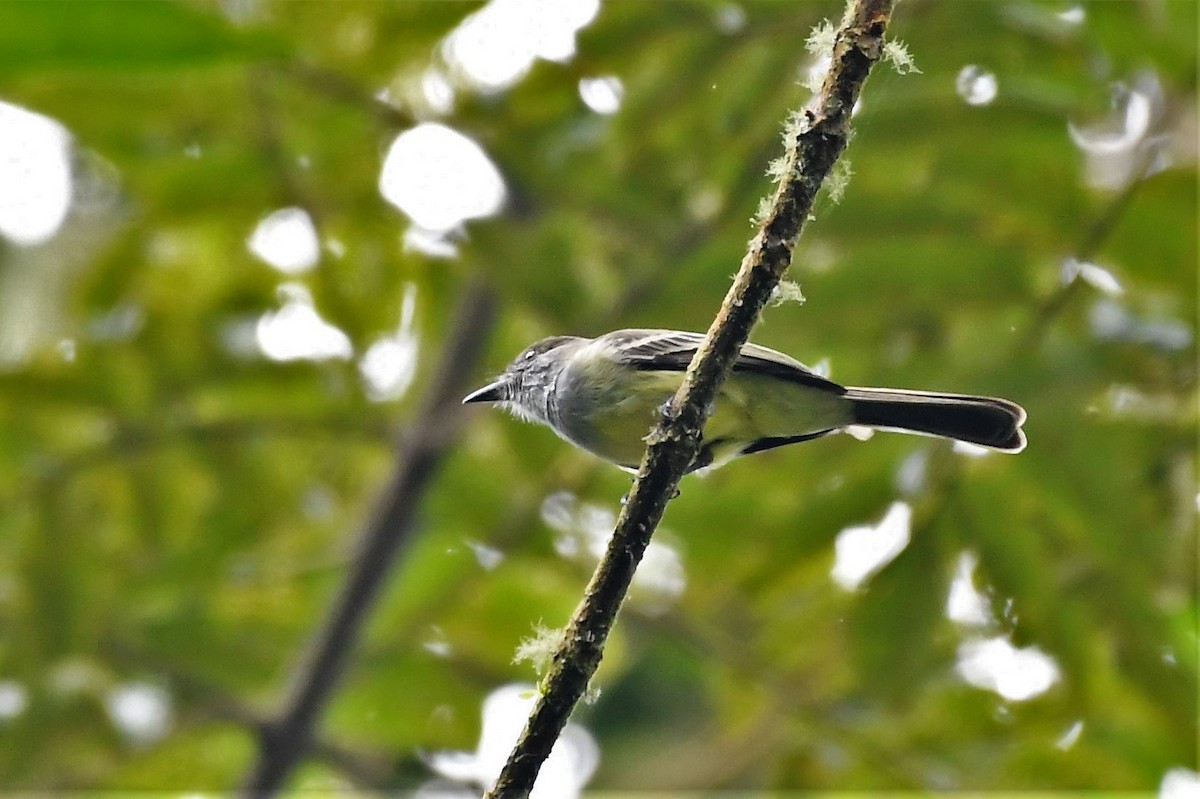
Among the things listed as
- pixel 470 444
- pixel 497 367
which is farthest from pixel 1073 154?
pixel 470 444

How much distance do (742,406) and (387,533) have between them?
159cm

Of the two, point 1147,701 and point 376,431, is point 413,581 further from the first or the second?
point 1147,701

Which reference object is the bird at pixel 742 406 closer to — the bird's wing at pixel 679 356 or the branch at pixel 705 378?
the bird's wing at pixel 679 356

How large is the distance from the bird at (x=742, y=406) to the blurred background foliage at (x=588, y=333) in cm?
11

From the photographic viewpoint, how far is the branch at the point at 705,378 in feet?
4.83

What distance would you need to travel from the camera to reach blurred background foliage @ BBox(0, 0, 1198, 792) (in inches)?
117

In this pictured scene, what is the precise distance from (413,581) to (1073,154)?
2166 millimetres

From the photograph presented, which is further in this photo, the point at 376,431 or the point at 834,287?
the point at 376,431

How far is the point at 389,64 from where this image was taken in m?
3.63

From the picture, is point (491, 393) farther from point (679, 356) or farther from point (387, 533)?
point (679, 356)

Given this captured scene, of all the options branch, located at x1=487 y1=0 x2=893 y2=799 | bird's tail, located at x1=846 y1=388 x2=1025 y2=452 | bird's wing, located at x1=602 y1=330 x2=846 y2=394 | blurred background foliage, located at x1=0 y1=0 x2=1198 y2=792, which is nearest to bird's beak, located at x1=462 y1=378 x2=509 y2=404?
blurred background foliage, located at x1=0 y1=0 x2=1198 y2=792

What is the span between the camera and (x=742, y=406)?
266 centimetres

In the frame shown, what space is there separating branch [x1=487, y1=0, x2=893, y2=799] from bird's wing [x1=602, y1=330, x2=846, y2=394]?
0.76 m

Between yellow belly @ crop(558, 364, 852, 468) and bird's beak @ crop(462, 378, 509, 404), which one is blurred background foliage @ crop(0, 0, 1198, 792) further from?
bird's beak @ crop(462, 378, 509, 404)
